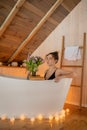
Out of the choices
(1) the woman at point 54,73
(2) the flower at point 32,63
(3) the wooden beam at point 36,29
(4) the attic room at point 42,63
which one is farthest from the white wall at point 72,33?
(1) the woman at point 54,73

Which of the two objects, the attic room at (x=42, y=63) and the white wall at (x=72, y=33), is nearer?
the attic room at (x=42, y=63)

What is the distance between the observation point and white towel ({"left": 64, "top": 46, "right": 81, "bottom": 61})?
11.4ft

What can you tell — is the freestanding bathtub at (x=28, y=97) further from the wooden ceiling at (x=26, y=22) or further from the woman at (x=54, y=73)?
the wooden ceiling at (x=26, y=22)

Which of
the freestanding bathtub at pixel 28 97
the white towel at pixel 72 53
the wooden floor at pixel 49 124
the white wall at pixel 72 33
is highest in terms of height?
the white wall at pixel 72 33

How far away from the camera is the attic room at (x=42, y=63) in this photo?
235 cm

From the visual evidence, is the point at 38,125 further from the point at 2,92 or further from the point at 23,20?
the point at 23,20

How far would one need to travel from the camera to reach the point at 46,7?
3.29m

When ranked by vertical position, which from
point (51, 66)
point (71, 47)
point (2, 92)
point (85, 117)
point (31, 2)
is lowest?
point (85, 117)

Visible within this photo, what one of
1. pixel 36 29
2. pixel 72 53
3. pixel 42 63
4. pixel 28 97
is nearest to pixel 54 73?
pixel 28 97

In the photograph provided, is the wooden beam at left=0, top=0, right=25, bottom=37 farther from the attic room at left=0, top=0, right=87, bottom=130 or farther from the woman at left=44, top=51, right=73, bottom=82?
the woman at left=44, top=51, right=73, bottom=82

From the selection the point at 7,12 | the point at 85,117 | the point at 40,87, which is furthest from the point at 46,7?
the point at 85,117

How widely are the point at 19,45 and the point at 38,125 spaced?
82.3 inches

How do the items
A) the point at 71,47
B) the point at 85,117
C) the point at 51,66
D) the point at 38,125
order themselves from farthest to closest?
the point at 71,47 < the point at 51,66 < the point at 85,117 < the point at 38,125

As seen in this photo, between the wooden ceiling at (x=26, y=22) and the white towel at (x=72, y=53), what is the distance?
0.72 metres
